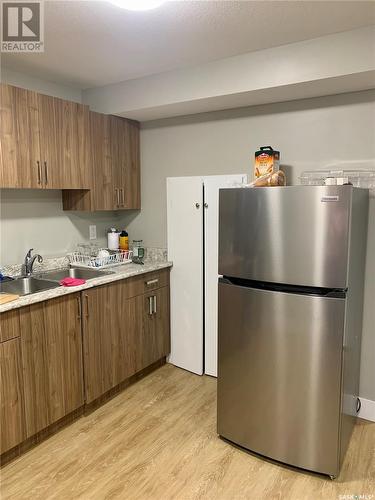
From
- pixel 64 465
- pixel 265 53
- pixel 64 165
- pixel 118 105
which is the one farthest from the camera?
pixel 118 105

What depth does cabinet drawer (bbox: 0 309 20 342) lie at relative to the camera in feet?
6.62

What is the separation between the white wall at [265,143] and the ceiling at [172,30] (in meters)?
0.54

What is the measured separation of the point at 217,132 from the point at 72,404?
89.7 inches

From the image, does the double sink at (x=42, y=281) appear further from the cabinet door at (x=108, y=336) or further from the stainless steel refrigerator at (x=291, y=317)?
the stainless steel refrigerator at (x=291, y=317)

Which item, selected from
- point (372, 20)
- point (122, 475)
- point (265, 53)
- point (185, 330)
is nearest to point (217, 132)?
point (265, 53)

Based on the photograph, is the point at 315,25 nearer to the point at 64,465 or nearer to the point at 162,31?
the point at 162,31

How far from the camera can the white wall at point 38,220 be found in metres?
2.72

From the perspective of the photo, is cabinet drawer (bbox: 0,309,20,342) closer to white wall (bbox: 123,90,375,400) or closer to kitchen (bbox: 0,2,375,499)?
kitchen (bbox: 0,2,375,499)

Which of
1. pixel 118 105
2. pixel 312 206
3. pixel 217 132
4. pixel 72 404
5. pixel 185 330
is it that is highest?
pixel 118 105

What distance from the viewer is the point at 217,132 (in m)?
3.06

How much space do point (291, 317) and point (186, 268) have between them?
1378 mm

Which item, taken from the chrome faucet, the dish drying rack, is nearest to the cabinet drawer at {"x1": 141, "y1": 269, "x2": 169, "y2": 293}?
the dish drying rack

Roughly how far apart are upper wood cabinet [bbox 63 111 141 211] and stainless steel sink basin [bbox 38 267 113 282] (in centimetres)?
50

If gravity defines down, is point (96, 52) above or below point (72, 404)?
above
